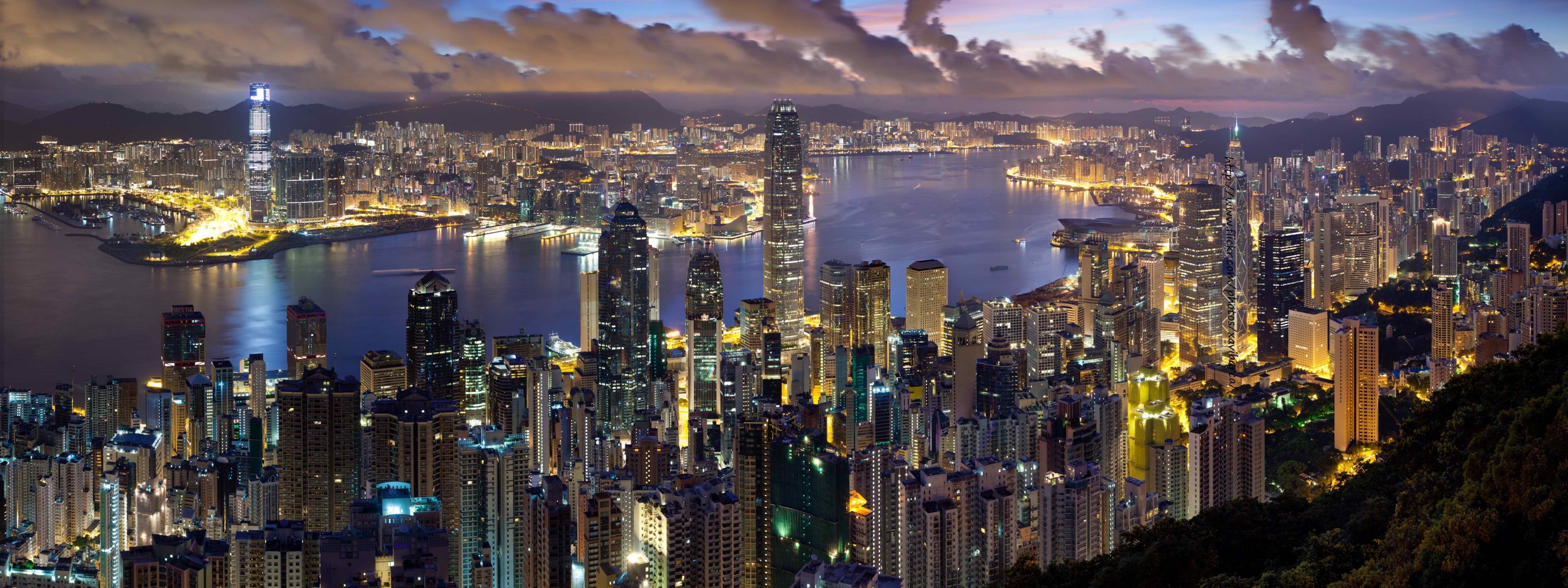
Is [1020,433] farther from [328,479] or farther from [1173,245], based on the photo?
[1173,245]

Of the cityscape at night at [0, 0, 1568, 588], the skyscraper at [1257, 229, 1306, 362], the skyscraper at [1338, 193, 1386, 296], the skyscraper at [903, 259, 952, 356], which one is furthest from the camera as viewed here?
the skyscraper at [1338, 193, 1386, 296]

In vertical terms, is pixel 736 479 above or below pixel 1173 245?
below

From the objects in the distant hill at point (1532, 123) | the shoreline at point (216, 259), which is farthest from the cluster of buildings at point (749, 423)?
the shoreline at point (216, 259)

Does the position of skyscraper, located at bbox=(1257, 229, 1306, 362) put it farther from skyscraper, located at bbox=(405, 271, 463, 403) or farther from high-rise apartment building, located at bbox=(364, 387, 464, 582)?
high-rise apartment building, located at bbox=(364, 387, 464, 582)

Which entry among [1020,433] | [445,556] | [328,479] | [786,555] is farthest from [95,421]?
[1020,433]

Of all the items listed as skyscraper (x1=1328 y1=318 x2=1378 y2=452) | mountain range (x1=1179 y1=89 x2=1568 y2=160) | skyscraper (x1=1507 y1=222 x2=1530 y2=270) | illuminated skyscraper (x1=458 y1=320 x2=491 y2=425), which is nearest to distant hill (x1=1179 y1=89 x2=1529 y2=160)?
mountain range (x1=1179 y1=89 x2=1568 y2=160)

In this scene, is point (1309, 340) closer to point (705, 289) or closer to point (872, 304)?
point (872, 304)
